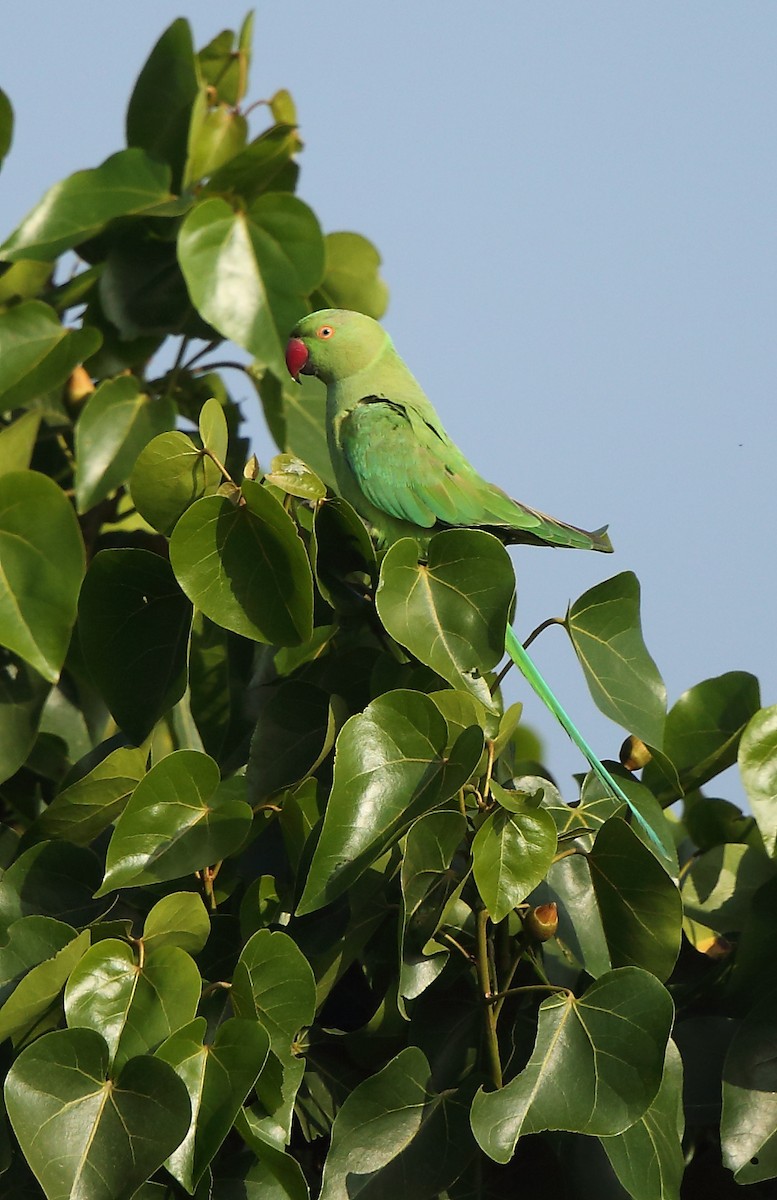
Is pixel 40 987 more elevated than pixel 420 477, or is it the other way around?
pixel 420 477

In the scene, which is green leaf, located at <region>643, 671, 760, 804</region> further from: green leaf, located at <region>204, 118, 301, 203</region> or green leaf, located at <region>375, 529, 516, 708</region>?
green leaf, located at <region>204, 118, 301, 203</region>

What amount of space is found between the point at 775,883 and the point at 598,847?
0.95 ft

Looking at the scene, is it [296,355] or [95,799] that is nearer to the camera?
[95,799]

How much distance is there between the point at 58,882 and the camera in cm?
178

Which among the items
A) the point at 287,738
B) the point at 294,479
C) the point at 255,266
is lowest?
the point at 287,738

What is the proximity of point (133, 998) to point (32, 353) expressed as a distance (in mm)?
1696

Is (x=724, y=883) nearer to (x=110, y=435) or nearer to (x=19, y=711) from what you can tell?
(x=19, y=711)

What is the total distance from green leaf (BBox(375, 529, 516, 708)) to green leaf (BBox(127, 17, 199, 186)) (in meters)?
1.80

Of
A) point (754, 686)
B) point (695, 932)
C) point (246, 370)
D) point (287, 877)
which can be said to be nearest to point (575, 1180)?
point (695, 932)

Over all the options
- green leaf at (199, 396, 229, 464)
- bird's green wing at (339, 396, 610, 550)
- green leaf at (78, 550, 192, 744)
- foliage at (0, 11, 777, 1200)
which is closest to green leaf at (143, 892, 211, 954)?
foliage at (0, 11, 777, 1200)

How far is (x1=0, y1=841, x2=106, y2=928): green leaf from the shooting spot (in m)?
1.76

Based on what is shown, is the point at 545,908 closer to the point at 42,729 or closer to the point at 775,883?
the point at 775,883

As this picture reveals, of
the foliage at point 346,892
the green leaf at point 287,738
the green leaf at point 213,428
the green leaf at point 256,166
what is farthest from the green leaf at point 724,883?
the green leaf at point 256,166

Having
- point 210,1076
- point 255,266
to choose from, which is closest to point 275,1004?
point 210,1076
